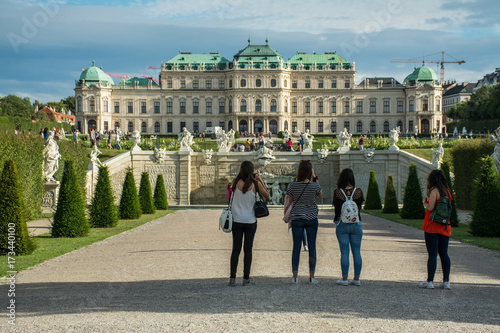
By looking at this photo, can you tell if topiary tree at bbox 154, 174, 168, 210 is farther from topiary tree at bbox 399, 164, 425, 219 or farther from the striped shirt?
the striped shirt

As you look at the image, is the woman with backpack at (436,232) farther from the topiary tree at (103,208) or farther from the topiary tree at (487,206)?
the topiary tree at (103,208)

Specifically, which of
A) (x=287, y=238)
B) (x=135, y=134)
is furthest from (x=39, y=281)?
(x=135, y=134)

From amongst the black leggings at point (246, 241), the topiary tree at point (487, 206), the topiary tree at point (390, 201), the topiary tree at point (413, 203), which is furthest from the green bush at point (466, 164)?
the black leggings at point (246, 241)

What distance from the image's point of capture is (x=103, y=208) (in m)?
14.6

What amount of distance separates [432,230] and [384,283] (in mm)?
871

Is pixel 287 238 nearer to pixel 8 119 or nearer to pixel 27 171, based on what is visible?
pixel 27 171

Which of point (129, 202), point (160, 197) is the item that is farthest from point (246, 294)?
point (160, 197)

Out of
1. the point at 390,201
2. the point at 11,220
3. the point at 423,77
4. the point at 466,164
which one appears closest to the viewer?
the point at 11,220

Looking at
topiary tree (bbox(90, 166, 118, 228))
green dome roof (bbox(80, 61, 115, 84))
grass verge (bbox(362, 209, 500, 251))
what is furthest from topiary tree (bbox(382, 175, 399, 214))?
green dome roof (bbox(80, 61, 115, 84))

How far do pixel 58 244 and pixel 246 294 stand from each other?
5.83m

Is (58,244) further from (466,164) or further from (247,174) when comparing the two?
(466,164)

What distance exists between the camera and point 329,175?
27.1 metres

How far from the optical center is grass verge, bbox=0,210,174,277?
8.55 meters

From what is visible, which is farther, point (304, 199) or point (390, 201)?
point (390, 201)
